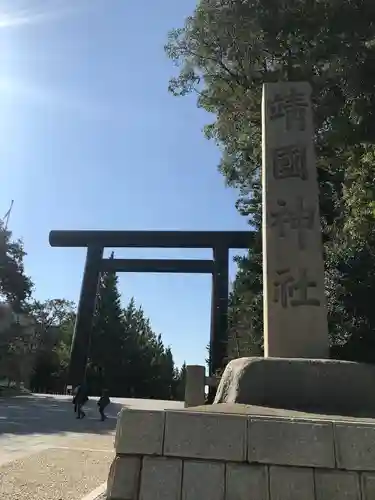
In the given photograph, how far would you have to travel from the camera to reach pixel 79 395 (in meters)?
13.6

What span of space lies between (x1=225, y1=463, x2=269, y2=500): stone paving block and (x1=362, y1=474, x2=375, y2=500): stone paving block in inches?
18.6

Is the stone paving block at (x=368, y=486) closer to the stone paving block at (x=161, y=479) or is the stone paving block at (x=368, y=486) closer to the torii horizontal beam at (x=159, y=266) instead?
the stone paving block at (x=161, y=479)

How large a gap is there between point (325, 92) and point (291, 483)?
8464 mm

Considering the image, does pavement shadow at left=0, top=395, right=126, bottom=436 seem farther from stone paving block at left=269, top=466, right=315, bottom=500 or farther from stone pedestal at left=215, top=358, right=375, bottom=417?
stone paving block at left=269, top=466, right=315, bottom=500

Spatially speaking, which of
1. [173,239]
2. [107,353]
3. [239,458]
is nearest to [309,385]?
[239,458]

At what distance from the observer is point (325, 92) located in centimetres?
905

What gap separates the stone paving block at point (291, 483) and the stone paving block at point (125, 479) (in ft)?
2.26

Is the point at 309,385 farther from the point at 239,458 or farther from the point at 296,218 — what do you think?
the point at 296,218

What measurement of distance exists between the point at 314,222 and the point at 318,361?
1.74 meters

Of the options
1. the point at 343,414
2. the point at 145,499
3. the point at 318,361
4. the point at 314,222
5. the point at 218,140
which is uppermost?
the point at 218,140

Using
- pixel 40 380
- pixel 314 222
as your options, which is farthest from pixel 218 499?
pixel 40 380

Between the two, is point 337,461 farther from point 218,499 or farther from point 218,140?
point 218,140

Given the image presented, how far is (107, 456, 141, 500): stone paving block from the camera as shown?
227cm

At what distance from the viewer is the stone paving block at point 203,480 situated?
2197mm
